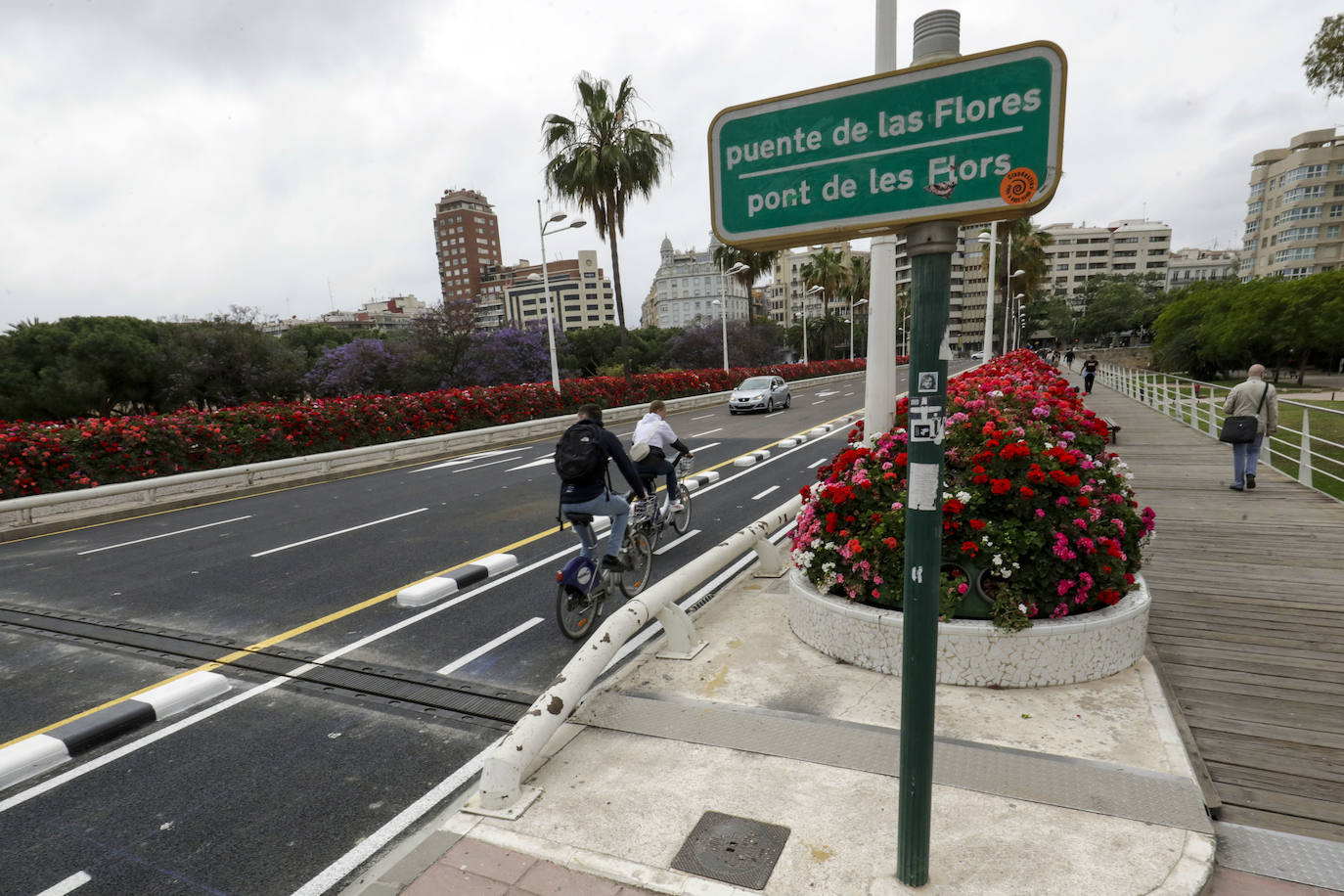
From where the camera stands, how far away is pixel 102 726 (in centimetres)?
430

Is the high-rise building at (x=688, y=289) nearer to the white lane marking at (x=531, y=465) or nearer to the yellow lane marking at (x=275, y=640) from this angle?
the white lane marking at (x=531, y=465)

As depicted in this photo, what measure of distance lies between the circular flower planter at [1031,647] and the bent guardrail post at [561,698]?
1345 millimetres

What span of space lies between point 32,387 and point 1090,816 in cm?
4977

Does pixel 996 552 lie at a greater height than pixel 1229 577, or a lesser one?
greater

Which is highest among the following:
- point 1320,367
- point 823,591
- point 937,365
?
point 937,365

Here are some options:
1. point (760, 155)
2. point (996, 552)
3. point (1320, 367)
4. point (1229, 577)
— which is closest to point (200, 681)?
point (760, 155)

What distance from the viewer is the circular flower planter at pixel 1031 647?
4195mm

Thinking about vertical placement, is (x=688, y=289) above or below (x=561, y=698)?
above

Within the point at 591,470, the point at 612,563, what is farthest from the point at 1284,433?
the point at 591,470

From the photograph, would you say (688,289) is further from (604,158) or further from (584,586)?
(584,586)

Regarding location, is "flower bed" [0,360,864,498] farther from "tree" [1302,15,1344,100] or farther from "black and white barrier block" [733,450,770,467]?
"tree" [1302,15,1344,100]

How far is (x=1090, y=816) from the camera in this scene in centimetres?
304

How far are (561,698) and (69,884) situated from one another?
2.32 m

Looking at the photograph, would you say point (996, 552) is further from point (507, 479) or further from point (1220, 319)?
point (1220, 319)
